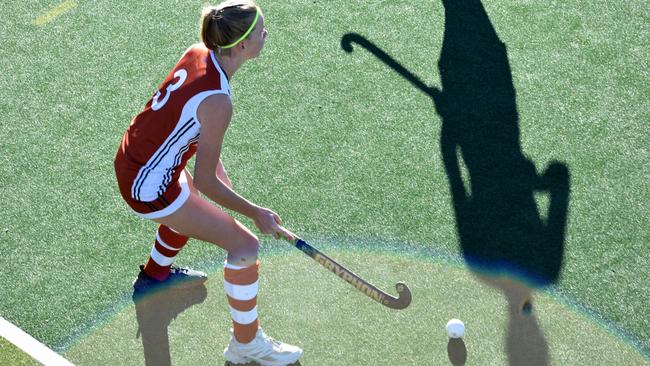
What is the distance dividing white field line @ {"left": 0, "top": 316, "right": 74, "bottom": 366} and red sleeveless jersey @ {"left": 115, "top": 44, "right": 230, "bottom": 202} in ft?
3.82

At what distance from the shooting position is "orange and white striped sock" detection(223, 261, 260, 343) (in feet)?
16.1

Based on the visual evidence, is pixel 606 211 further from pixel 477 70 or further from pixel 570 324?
pixel 477 70

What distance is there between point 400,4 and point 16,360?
4.69 m

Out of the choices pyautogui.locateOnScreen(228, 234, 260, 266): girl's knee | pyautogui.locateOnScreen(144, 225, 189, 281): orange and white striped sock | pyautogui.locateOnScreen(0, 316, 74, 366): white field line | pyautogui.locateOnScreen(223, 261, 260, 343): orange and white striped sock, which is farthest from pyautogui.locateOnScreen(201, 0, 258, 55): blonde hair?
pyautogui.locateOnScreen(0, 316, 74, 366): white field line

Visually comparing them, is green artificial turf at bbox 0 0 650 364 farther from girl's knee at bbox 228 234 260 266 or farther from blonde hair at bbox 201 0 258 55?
blonde hair at bbox 201 0 258 55

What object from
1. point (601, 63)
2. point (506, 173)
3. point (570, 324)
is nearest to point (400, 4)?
point (601, 63)

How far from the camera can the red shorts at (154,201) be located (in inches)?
189

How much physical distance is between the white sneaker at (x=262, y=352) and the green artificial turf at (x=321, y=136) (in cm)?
21

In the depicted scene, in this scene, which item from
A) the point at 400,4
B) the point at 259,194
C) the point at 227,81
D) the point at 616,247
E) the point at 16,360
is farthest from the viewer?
the point at 400,4

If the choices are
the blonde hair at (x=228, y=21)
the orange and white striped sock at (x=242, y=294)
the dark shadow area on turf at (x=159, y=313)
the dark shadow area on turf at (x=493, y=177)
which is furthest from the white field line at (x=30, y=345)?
the dark shadow area on turf at (x=493, y=177)

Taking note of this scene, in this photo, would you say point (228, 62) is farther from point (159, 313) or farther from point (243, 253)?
point (159, 313)

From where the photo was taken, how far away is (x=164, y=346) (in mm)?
5402

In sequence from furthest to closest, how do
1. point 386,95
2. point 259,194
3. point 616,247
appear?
point 386,95
point 259,194
point 616,247

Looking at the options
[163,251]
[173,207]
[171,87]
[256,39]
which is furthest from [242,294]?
[256,39]
